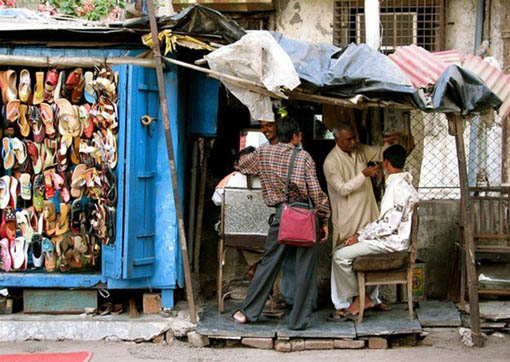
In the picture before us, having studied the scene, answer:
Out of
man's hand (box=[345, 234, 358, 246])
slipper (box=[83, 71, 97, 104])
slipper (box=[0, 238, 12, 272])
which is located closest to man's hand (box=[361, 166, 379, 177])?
man's hand (box=[345, 234, 358, 246])

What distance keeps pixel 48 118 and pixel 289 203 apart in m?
2.32

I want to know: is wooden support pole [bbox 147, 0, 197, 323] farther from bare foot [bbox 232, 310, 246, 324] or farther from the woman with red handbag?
the woman with red handbag

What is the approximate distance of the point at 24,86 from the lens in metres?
6.95

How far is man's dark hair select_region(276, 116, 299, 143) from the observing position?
6.49 m

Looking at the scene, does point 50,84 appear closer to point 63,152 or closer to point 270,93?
Result: point 63,152

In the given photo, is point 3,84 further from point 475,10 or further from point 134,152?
point 475,10

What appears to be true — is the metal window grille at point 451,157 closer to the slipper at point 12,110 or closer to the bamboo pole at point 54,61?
the bamboo pole at point 54,61

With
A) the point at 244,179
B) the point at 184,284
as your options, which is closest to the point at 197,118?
the point at 244,179

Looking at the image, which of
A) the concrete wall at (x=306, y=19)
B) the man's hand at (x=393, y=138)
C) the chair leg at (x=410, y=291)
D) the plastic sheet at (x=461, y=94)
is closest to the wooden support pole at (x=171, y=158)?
the chair leg at (x=410, y=291)

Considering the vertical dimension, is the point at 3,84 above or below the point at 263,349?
above

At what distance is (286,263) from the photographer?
6703 mm

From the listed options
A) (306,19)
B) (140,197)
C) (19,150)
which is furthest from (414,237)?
(306,19)

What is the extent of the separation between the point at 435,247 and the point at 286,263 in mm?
1897

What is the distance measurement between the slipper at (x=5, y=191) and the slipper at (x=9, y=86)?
712 mm
